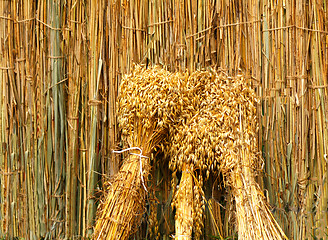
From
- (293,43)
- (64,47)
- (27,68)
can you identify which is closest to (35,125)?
(27,68)

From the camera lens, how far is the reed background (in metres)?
2.61

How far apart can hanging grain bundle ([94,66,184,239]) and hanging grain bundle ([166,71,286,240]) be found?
0.12m

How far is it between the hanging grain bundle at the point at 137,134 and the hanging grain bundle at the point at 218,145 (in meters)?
0.12

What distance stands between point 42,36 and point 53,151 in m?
0.83

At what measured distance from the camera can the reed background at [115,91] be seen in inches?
103

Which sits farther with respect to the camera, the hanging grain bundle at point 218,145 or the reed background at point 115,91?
the reed background at point 115,91

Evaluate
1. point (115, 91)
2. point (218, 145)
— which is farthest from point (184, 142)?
point (115, 91)

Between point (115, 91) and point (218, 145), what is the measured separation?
2.74 ft

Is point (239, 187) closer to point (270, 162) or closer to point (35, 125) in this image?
point (270, 162)

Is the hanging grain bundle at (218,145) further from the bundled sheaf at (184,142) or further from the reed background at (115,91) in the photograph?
the reed background at (115,91)

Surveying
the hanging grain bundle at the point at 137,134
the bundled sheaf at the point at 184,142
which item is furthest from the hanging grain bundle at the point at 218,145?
the hanging grain bundle at the point at 137,134

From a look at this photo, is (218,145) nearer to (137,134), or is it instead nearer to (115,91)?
(137,134)

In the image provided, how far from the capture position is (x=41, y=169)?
267cm

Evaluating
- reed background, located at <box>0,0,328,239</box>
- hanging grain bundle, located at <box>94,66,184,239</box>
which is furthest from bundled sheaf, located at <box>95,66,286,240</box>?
reed background, located at <box>0,0,328,239</box>
